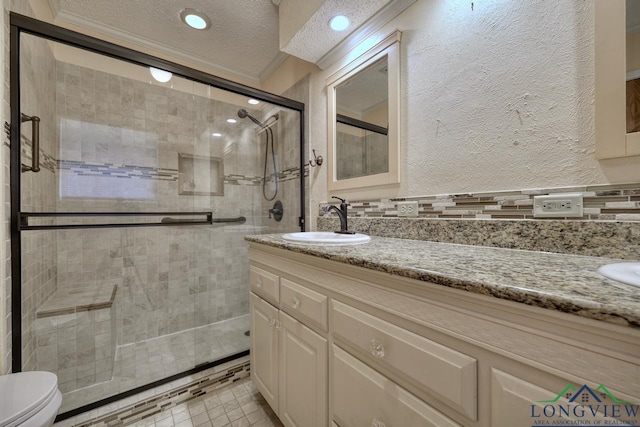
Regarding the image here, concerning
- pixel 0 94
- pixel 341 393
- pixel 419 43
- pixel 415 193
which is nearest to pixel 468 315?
pixel 341 393

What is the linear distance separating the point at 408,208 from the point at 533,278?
0.81m

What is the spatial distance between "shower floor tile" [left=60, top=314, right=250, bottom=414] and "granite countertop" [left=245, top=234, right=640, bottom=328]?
150 centimetres

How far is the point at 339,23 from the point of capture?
1.48 meters

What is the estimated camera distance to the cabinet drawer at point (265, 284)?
1.16 metres

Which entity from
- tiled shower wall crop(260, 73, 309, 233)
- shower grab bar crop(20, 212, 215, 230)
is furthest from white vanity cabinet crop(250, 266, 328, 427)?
shower grab bar crop(20, 212, 215, 230)

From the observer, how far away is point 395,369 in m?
0.65

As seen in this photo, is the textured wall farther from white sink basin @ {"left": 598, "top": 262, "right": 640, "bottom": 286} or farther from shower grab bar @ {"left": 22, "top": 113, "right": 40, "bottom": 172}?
shower grab bar @ {"left": 22, "top": 113, "right": 40, "bottom": 172}

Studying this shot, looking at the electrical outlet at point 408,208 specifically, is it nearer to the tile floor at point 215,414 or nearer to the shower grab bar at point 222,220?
the tile floor at point 215,414

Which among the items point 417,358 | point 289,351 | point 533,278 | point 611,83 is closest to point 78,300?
point 289,351

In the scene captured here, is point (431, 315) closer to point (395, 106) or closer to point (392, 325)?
point (392, 325)

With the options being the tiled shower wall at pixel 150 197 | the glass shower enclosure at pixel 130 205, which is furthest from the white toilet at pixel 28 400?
the tiled shower wall at pixel 150 197

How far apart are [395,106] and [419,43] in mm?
316

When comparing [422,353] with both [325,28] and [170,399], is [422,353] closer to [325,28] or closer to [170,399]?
[170,399]

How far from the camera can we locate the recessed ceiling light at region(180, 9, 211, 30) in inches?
70.3
